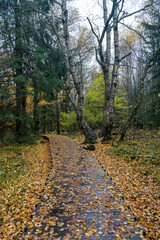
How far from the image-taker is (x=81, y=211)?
3412 mm

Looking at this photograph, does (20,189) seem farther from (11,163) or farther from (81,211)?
(11,163)

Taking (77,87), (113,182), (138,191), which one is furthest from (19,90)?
(138,191)

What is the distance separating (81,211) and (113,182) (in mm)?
1766

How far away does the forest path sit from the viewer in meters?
2.79

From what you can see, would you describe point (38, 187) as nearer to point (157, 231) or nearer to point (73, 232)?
point (73, 232)

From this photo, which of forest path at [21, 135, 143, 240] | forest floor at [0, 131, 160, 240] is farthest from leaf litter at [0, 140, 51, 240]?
forest path at [21, 135, 143, 240]

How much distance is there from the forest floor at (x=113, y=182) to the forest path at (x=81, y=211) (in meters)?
0.11

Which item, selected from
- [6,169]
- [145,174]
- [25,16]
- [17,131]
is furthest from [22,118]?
[145,174]

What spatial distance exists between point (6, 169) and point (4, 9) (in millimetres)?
9246

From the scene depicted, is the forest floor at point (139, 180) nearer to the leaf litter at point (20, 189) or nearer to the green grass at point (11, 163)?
the leaf litter at point (20, 189)

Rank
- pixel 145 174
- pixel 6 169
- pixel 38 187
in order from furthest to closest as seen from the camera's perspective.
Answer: pixel 6 169 → pixel 145 174 → pixel 38 187

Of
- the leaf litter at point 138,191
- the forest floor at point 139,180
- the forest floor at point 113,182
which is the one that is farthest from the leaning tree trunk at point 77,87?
the leaf litter at point 138,191

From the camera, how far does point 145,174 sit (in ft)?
17.8

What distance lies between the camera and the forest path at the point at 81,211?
2.79 m
